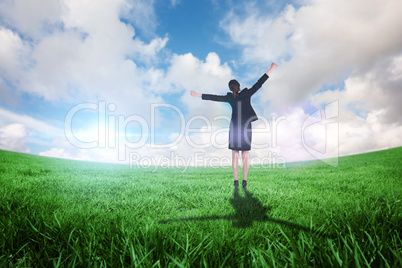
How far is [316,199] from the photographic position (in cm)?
394

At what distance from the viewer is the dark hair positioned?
581 centimetres

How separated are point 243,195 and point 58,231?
3269mm

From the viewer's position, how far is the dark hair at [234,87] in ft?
19.1

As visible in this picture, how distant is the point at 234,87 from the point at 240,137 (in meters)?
1.45

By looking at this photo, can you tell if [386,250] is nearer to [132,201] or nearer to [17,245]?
[17,245]

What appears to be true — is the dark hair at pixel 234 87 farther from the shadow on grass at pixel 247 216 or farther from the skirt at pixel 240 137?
the shadow on grass at pixel 247 216

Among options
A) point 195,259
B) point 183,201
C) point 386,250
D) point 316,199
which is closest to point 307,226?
point 386,250

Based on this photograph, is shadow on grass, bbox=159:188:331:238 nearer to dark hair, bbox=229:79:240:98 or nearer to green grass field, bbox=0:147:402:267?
green grass field, bbox=0:147:402:267

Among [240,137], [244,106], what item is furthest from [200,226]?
[244,106]

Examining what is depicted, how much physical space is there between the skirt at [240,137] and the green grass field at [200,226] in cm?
110

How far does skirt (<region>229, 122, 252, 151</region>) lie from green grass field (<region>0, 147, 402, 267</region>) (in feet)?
3.60

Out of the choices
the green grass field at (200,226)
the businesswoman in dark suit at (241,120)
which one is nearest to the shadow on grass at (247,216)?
the green grass field at (200,226)

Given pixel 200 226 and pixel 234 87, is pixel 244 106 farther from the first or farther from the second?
pixel 200 226

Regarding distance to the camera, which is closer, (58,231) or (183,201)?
(58,231)
